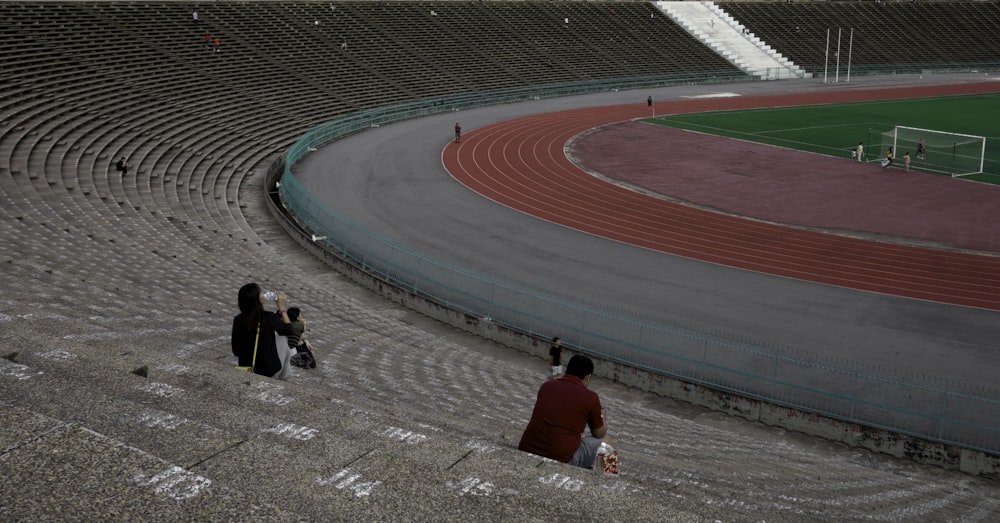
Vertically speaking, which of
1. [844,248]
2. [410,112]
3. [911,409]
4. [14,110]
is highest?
[410,112]

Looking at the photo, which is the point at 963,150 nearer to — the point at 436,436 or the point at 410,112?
the point at 410,112

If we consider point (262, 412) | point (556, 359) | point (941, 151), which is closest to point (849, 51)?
point (941, 151)

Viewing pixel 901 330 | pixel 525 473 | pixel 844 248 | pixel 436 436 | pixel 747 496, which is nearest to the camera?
pixel 525 473

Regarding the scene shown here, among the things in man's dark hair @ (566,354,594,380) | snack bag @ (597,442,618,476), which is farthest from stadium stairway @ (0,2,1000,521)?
man's dark hair @ (566,354,594,380)

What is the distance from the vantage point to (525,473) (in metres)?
6.48

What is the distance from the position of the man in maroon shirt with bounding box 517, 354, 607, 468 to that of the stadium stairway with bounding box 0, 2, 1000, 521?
1.33 ft

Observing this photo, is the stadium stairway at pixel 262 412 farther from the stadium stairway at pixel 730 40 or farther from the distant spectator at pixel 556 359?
the stadium stairway at pixel 730 40

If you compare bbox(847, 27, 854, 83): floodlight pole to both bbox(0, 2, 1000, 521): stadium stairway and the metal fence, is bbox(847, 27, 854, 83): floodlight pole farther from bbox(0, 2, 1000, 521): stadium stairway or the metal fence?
→ the metal fence

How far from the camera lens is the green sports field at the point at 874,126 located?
41094 millimetres

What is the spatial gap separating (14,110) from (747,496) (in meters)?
32.7

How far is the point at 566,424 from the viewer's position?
729 centimetres

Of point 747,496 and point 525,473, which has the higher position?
point 525,473

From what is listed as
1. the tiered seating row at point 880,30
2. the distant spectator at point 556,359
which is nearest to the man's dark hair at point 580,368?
the distant spectator at point 556,359

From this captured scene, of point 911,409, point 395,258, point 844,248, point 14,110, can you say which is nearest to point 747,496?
point 911,409
